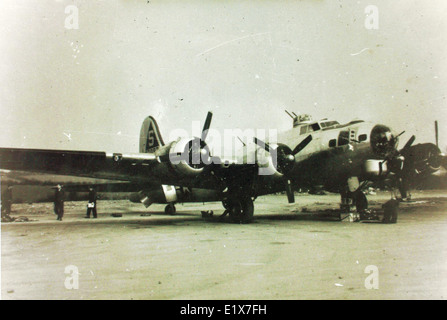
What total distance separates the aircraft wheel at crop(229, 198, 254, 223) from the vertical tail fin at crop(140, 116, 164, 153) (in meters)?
4.11

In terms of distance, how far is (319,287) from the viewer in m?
4.47

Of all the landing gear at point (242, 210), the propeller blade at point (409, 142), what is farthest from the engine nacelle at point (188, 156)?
the propeller blade at point (409, 142)

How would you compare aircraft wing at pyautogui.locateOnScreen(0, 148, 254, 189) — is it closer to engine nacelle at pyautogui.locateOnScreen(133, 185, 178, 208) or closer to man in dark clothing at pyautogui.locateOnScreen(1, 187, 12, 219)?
engine nacelle at pyautogui.locateOnScreen(133, 185, 178, 208)

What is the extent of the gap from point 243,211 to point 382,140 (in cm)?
521

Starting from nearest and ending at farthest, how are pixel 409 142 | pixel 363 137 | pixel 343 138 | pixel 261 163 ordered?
1. pixel 363 137
2. pixel 343 138
3. pixel 261 163
4. pixel 409 142

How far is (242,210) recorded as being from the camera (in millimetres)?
12789

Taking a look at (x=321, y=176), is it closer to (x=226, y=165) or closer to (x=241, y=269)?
(x=226, y=165)

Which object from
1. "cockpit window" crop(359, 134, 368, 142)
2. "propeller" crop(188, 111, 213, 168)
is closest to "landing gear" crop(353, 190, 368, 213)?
"cockpit window" crop(359, 134, 368, 142)

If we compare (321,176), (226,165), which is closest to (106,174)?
(226,165)

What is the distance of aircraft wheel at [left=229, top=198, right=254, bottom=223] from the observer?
1272 cm

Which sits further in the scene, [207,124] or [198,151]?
[207,124]

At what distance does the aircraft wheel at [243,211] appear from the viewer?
41.7ft

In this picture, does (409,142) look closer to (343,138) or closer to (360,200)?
(360,200)

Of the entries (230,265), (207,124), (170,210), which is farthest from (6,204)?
(230,265)
